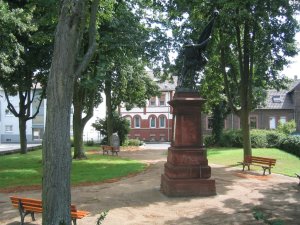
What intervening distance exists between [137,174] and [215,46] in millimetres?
8994

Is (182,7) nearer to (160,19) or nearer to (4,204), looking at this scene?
(160,19)

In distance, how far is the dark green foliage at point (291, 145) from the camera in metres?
29.9

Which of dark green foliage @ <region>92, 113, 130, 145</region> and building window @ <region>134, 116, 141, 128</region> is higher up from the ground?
building window @ <region>134, 116, 141, 128</region>

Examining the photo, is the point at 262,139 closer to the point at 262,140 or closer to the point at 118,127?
the point at 262,140

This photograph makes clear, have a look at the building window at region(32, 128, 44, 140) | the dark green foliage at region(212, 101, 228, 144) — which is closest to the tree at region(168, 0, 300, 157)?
the dark green foliage at region(212, 101, 228, 144)

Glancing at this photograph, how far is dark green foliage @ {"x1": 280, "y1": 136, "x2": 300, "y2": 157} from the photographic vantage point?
98.2 feet

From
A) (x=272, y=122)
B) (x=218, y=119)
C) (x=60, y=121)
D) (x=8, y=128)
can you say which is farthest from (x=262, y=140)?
(x=8, y=128)

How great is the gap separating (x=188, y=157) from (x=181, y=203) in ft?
5.56

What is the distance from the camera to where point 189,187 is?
13.3 metres

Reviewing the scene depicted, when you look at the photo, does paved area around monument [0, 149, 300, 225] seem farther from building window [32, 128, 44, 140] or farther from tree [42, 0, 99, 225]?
building window [32, 128, 44, 140]

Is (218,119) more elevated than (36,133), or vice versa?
(218,119)

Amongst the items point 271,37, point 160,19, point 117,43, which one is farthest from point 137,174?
point 160,19

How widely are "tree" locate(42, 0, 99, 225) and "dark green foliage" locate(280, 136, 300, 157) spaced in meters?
24.7

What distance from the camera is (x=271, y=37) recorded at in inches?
837
